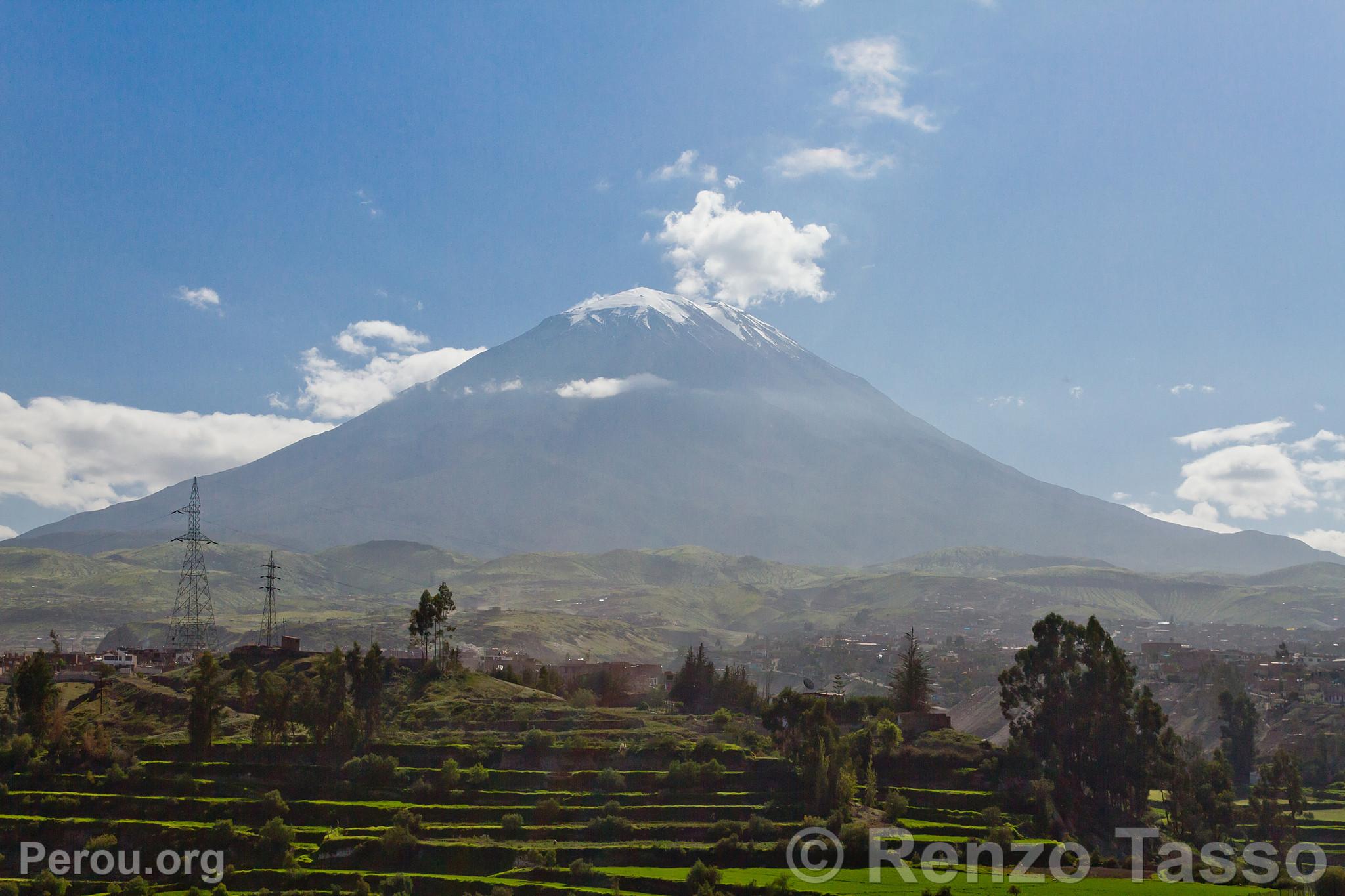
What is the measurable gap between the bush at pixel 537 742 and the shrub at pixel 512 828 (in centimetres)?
713

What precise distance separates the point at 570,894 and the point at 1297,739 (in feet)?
238

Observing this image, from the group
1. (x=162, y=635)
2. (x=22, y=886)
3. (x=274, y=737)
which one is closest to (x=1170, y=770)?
(x=274, y=737)

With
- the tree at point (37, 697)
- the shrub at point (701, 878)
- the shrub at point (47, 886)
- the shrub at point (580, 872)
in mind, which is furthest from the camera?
the tree at point (37, 697)

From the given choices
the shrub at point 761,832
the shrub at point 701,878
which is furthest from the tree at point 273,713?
the shrub at point 701,878

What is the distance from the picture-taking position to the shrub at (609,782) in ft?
177

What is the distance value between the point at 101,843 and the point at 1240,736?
7705cm

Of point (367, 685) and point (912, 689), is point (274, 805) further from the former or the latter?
point (912, 689)

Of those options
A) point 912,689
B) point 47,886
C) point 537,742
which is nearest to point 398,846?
point 537,742

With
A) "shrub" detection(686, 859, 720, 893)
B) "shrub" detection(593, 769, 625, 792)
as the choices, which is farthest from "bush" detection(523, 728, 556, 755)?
"shrub" detection(686, 859, 720, 893)

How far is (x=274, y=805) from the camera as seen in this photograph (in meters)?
52.2

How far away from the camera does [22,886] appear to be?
4653cm

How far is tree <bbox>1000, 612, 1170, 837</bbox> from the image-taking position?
192 feet

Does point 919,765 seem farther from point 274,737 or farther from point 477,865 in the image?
point 274,737

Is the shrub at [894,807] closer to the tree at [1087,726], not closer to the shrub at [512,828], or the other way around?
the tree at [1087,726]
